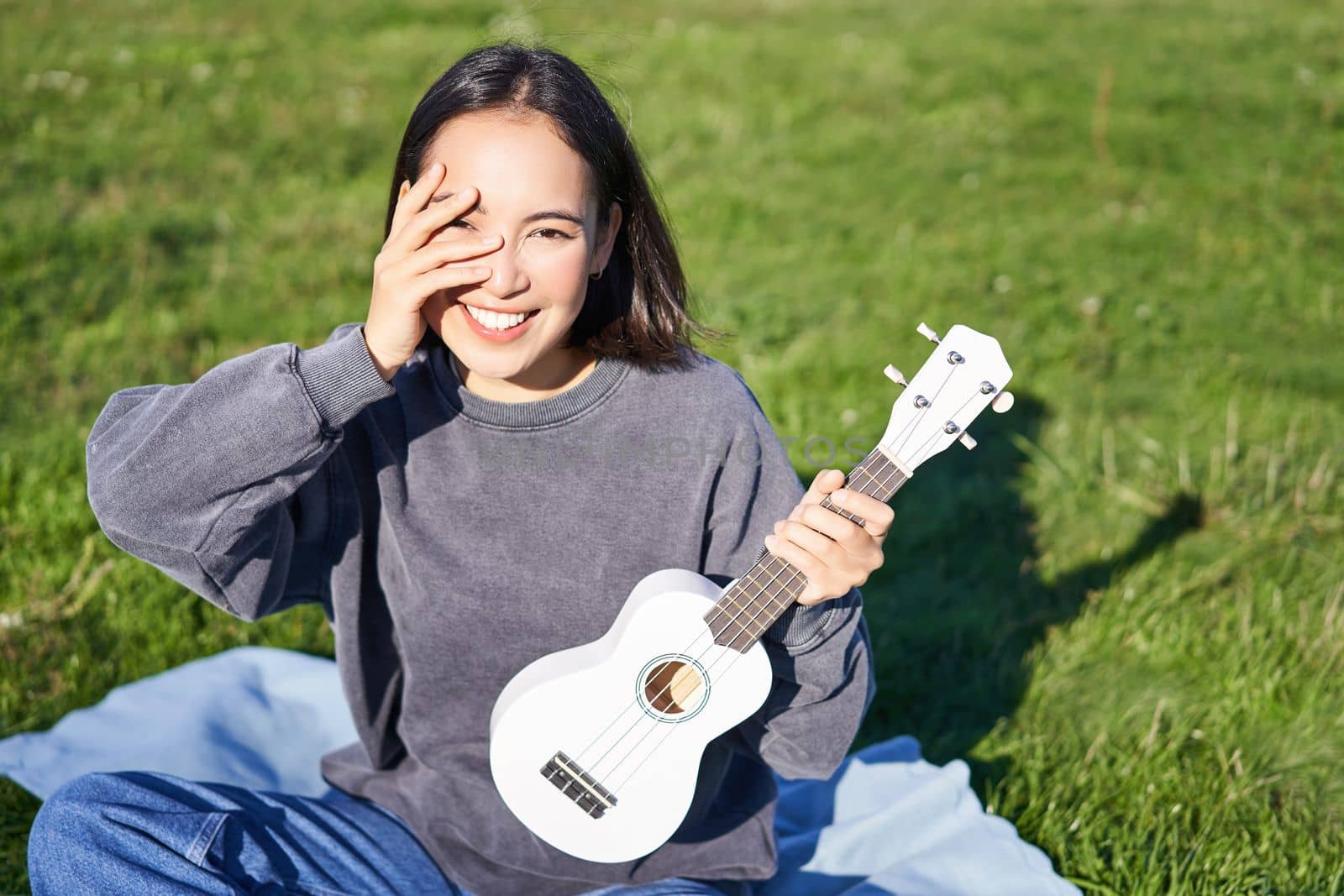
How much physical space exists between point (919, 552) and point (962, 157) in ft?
12.4

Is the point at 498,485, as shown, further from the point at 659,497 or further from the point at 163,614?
the point at 163,614

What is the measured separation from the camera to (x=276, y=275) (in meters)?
6.32

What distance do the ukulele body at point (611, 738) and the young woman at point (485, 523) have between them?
15 cm

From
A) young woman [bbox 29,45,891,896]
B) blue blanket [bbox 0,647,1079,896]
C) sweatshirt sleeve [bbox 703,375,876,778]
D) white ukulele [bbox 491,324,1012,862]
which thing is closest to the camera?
young woman [bbox 29,45,891,896]

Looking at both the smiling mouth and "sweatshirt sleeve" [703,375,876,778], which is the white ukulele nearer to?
"sweatshirt sleeve" [703,375,876,778]

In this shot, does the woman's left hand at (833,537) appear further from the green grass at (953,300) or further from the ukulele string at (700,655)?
the green grass at (953,300)

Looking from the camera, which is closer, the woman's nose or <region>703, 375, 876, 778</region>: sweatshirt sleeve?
the woman's nose

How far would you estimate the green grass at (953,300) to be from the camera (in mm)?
3611

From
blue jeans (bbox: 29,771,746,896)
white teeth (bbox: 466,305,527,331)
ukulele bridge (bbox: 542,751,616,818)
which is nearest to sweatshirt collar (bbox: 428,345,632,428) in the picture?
white teeth (bbox: 466,305,527,331)

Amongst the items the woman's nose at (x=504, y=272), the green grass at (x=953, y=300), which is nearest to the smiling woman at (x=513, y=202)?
the woman's nose at (x=504, y=272)

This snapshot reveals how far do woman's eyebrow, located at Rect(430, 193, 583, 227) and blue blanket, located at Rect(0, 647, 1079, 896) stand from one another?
1678 mm

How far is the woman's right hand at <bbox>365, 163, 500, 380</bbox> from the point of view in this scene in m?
2.17

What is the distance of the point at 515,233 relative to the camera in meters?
2.29

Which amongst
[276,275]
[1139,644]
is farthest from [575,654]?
[276,275]
